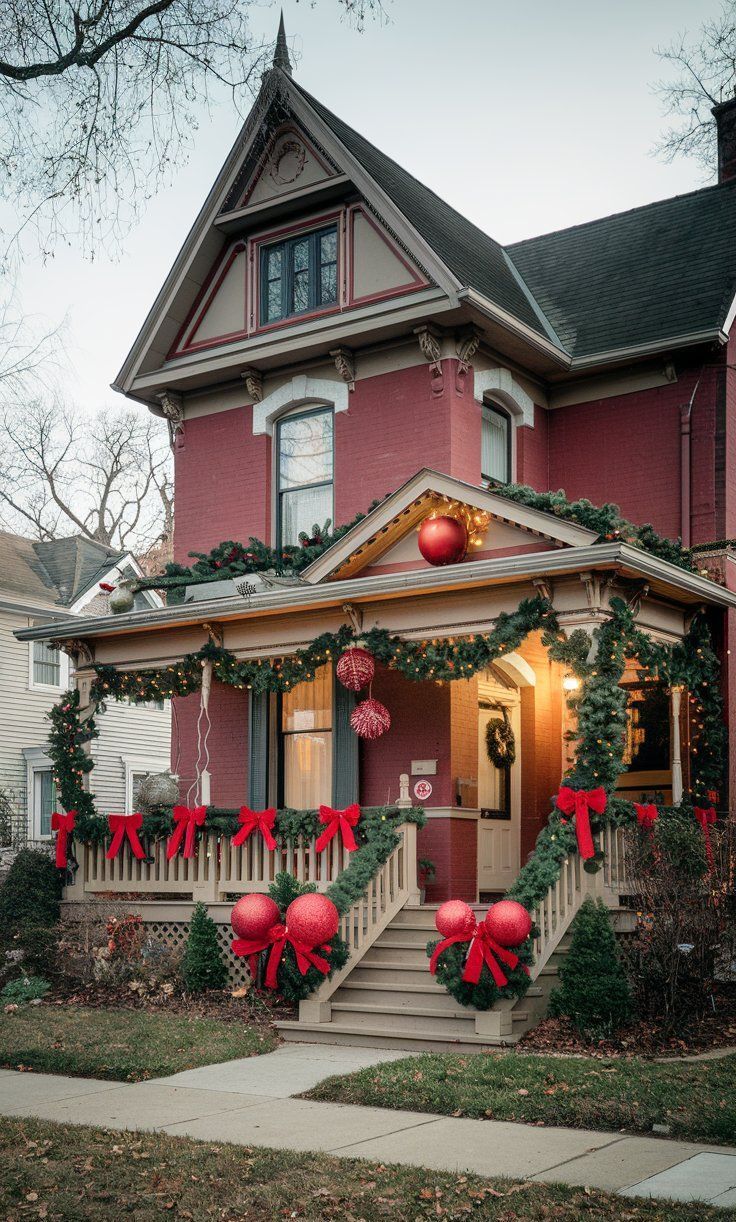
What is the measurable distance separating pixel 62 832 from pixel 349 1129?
7.35 meters

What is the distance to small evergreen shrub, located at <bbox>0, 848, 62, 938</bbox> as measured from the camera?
1322cm

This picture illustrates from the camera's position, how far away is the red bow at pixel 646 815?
10922 mm

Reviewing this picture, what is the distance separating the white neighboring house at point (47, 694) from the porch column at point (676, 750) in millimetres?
13739

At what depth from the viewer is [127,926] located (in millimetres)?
12734

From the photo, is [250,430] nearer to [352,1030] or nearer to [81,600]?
[352,1030]

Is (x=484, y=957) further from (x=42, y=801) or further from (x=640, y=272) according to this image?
(x=42, y=801)

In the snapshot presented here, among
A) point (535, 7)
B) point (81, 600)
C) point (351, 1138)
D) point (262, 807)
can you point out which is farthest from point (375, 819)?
point (81, 600)

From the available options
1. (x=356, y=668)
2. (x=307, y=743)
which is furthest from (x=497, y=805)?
(x=356, y=668)

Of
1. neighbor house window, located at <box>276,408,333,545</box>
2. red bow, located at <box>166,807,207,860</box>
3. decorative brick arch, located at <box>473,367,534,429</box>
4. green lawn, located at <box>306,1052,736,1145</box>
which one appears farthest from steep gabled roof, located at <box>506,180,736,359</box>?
green lawn, located at <box>306,1052,736,1145</box>

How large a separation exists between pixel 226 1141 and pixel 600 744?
4944 millimetres

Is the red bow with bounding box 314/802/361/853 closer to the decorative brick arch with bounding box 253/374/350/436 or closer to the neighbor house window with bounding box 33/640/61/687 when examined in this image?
the decorative brick arch with bounding box 253/374/350/436

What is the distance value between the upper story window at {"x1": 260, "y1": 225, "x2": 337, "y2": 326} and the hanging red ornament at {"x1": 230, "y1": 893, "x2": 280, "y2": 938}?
7346 mm

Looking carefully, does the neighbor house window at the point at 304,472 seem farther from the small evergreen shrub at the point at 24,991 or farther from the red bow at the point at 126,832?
the small evergreen shrub at the point at 24,991

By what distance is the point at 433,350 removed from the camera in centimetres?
1396
